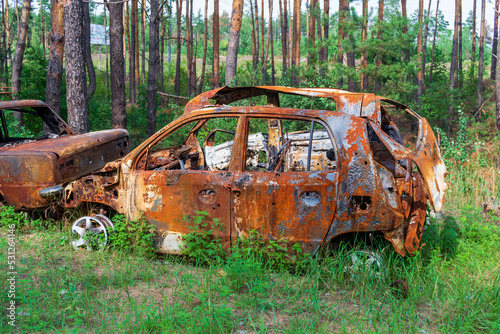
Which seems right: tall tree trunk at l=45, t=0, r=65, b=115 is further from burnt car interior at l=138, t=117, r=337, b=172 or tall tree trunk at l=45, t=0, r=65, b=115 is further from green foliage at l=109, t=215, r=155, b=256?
green foliage at l=109, t=215, r=155, b=256

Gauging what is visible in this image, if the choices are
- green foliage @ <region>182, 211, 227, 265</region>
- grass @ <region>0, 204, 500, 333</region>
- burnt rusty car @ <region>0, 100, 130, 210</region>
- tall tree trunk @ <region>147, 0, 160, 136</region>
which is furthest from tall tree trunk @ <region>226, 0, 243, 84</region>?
grass @ <region>0, 204, 500, 333</region>

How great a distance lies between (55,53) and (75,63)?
1.94m

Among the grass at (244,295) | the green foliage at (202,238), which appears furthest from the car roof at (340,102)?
the grass at (244,295)

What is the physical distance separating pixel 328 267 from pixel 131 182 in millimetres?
2179

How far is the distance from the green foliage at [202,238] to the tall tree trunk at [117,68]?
28.3ft

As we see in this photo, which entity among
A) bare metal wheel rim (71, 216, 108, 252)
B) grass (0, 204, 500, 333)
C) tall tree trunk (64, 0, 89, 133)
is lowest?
grass (0, 204, 500, 333)

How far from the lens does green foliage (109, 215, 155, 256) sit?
411 centimetres

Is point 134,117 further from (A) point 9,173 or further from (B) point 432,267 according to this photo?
(B) point 432,267

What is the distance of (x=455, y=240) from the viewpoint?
4840 mm

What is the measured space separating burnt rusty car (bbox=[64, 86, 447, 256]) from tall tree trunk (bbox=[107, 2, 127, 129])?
25.9ft

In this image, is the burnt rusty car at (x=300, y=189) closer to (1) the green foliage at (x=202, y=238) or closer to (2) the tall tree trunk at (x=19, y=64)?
(1) the green foliage at (x=202, y=238)

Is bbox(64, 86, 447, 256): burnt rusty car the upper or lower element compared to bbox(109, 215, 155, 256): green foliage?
upper

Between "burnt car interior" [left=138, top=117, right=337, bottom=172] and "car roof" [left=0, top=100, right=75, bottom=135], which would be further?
"car roof" [left=0, top=100, right=75, bottom=135]

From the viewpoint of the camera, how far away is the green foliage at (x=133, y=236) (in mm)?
4109
